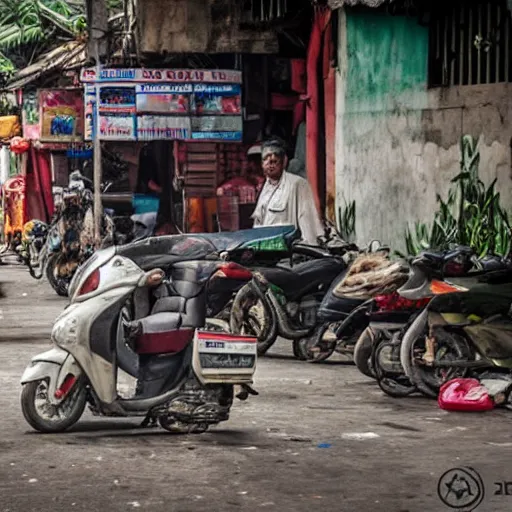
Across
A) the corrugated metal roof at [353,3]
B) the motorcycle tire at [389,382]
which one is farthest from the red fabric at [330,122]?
the motorcycle tire at [389,382]

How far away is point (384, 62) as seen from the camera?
17.8 meters

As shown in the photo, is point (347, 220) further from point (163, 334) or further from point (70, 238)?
point (163, 334)

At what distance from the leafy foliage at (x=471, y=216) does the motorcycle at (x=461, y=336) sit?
2890mm

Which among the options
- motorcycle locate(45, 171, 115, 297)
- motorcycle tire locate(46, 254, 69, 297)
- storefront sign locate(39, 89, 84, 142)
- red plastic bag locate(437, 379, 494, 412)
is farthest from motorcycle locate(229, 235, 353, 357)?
storefront sign locate(39, 89, 84, 142)

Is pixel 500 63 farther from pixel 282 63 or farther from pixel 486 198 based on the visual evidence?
pixel 282 63

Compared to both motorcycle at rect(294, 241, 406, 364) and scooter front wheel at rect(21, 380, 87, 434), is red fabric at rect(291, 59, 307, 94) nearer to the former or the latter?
motorcycle at rect(294, 241, 406, 364)

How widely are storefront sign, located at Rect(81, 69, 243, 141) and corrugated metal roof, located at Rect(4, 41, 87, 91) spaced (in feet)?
19.9

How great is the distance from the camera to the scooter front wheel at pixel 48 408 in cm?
962

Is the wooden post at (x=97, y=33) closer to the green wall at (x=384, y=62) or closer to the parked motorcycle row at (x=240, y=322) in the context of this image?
the green wall at (x=384, y=62)

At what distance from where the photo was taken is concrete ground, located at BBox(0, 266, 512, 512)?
7559mm

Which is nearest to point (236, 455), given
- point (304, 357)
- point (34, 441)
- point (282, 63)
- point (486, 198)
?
point (34, 441)

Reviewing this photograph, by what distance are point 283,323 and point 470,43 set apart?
3.40 m

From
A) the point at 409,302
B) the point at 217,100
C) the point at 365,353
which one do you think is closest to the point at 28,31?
the point at 217,100

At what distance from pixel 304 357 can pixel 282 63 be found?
40.1ft
